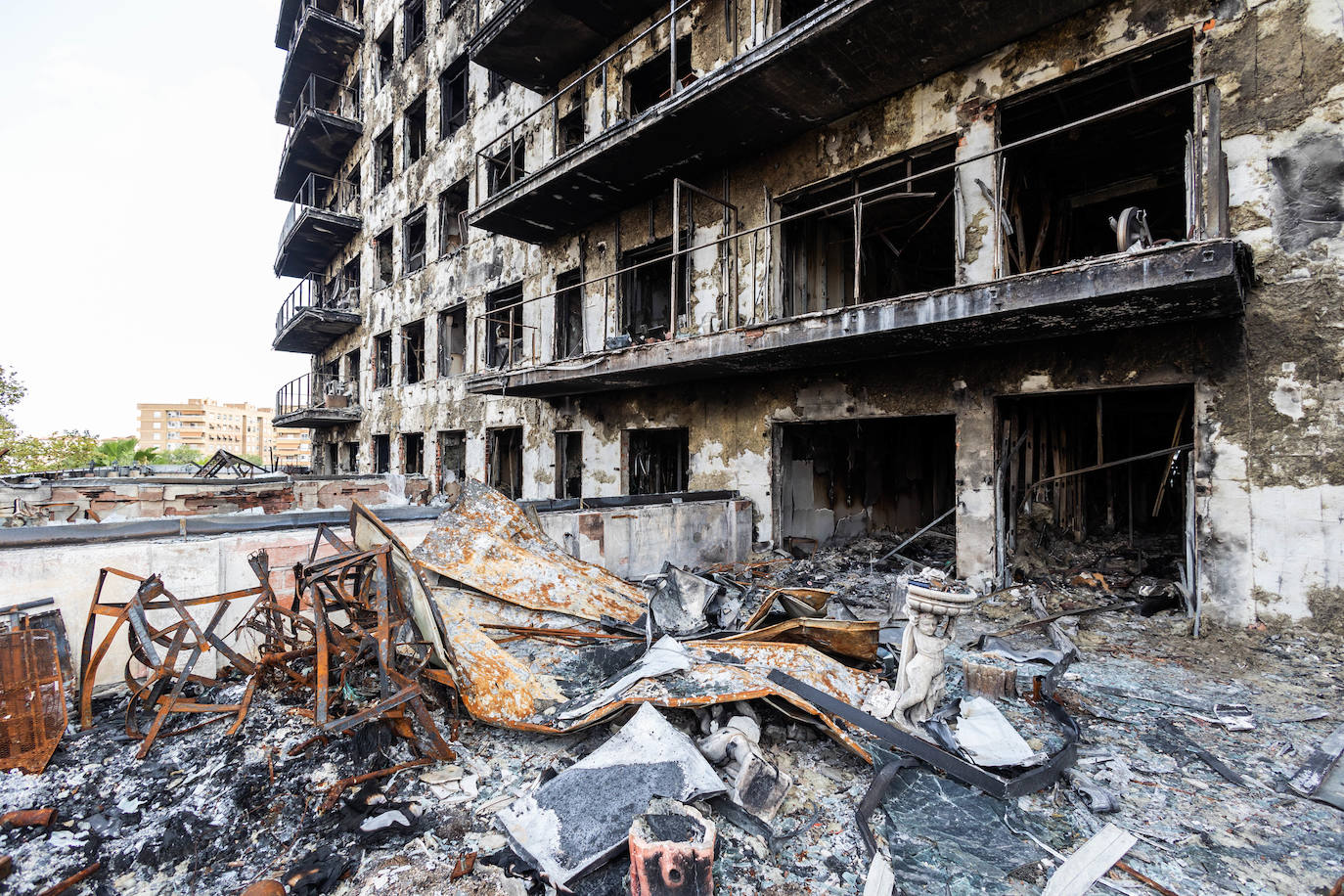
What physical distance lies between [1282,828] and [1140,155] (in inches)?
351

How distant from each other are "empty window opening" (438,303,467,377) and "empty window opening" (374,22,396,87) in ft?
30.7

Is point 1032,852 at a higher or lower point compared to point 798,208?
lower

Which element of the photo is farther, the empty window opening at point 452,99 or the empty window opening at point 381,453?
the empty window opening at point 381,453

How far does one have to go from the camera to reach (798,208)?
8.80 m

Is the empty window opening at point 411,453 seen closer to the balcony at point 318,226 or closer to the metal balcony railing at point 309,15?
the balcony at point 318,226

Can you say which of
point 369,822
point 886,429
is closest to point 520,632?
point 369,822

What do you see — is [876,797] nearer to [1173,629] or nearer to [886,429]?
[1173,629]

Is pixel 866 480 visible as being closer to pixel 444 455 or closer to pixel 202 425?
pixel 444 455

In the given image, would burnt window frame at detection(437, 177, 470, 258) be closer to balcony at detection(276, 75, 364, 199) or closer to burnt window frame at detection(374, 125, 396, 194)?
burnt window frame at detection(374, 125, 396, 194)

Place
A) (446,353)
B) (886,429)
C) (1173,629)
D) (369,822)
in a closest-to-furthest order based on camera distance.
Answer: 1. (369,822)
2. (1173,629)
3. (886,429)
4. (446,353)

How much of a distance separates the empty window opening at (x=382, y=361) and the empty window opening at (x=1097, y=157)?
678 inches

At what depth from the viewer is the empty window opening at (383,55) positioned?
18562 mm

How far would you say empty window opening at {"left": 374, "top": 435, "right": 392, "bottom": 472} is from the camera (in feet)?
59.1

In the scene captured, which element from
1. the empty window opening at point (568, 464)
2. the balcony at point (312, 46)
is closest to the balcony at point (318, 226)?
the balcony at point (312, 46)
